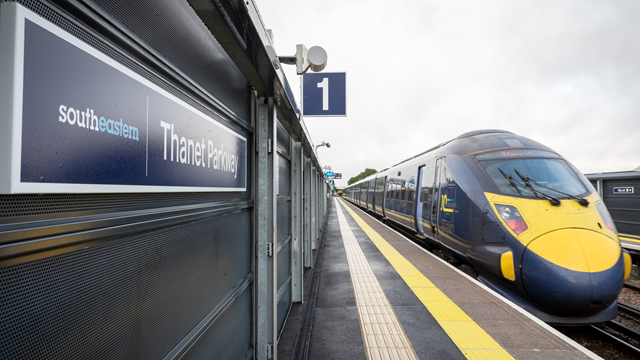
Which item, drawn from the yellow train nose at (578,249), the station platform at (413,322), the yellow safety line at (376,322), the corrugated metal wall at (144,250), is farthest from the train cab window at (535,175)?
the corrugated metal wall at (144,250)

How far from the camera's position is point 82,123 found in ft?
2.73

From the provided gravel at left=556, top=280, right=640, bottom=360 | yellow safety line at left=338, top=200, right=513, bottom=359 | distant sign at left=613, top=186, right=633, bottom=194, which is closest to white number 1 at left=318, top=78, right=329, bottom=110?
yellow safety line at left=338, top=200, right=513, bottom=359

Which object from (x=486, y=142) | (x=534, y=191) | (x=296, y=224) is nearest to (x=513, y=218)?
(x=534, y=191)

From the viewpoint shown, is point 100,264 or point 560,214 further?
point 560,214

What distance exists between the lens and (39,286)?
2.45 ft

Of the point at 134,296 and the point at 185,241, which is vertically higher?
the point at 185,241

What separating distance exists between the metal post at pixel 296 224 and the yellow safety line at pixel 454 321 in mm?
1859

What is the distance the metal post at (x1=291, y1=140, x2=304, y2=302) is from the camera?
14.2 ft

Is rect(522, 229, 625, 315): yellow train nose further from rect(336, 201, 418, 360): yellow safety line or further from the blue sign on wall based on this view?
the blue sign on wall

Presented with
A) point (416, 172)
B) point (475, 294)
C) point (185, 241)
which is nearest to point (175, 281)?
point (185, 241)

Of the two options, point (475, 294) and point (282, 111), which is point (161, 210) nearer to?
point (282, 111)

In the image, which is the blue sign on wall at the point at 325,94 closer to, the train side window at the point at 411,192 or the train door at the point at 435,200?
the train door at the point at 435,200

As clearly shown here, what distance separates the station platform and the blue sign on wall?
3.04 m

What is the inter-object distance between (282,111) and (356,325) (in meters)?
2.76
